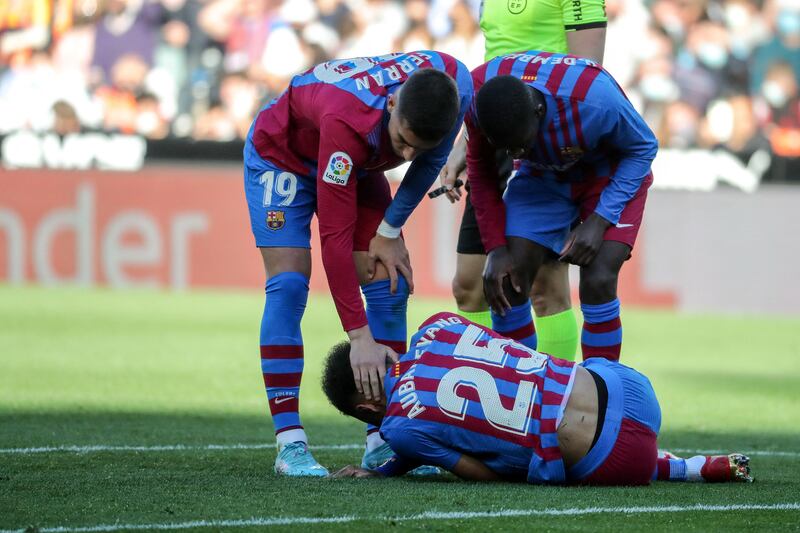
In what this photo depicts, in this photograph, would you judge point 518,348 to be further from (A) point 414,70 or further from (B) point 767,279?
(B) point 767,279

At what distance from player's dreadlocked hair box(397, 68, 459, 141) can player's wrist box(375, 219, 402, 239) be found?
Result: 2.25 feet

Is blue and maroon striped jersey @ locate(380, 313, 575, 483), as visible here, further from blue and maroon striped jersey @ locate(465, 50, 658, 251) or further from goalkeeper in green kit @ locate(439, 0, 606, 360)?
goalkeeper in green kit @ locate(439, 0, 606, 360)

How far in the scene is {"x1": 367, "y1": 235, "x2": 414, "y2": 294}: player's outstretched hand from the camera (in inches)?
213

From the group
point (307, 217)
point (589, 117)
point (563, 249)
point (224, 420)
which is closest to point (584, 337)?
point (563, 249)

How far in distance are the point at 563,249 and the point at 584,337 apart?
400 millimetres

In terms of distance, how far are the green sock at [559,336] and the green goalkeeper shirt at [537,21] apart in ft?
4.27

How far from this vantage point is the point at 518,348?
471 centimetres

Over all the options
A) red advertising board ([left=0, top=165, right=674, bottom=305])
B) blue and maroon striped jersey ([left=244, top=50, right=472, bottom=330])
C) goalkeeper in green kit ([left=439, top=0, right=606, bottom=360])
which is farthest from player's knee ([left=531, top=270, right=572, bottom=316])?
red advertising board ([left=0, top=165, right=674, bottom=305])

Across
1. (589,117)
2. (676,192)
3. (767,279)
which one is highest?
(589,117)

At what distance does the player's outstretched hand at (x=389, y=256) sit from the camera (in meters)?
5.40

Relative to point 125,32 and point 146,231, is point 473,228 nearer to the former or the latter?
point 146,231

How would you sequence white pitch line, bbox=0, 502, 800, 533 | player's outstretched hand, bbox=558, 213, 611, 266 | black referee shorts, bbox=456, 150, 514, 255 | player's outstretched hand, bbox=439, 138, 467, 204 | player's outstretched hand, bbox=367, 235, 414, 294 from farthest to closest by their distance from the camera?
player's outstretched hand, bbox=439, 138, 467, 204 < black referee shorts, bbox=456, 150, 514, 255 < player's outstretched hand, bbox=558, 213, 611, 266 < player's outstretched hand, bbox=367, 235, 414, 294 < white pitch line, bbox=0, 502, 800, 533

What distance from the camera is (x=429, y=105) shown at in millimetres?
4672

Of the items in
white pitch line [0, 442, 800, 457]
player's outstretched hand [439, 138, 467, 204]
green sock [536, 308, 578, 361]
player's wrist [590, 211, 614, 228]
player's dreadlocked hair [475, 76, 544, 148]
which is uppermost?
player's dreadlocked hair [475, 76, 544, 148]
